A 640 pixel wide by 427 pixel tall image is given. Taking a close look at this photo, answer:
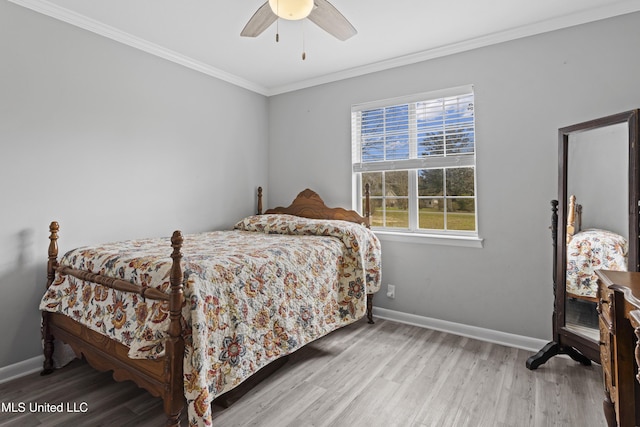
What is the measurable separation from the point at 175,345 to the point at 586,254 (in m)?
2.44

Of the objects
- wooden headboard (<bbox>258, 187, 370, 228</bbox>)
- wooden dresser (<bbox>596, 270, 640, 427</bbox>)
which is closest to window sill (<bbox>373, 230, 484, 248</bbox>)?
wooden headboard (<bbox>258, 187, 370, 228</bbox>)

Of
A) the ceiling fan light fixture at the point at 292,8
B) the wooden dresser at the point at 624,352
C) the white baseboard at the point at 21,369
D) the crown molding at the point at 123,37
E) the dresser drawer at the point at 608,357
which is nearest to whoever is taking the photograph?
the wooden dresser at the point at 624,352

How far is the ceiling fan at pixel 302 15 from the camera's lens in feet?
5.89

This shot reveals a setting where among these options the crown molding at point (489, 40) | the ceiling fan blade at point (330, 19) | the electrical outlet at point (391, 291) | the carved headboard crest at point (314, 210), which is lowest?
the electrical outlet at point (391, 291)

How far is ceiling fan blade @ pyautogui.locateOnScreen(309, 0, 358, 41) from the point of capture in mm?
1922

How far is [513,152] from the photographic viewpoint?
2.75 m

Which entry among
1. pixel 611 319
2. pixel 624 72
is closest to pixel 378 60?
pixel 624 72

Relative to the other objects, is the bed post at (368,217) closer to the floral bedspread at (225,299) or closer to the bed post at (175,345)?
the floral bedspread at (225,299)

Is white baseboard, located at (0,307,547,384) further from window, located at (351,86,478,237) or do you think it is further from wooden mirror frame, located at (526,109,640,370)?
window, located at (351,86,478,237)

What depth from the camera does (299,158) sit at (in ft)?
13.1

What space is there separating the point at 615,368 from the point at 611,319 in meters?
0.20

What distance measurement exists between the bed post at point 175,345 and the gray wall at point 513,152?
7.45 ft

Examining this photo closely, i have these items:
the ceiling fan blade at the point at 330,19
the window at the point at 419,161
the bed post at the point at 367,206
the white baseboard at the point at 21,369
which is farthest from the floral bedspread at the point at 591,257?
the white baseboard at the point at 21,369

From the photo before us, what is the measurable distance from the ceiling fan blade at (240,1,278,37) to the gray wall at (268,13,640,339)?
158 centimetres
